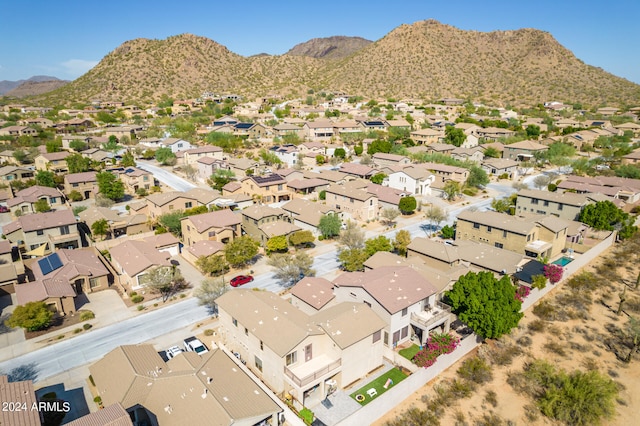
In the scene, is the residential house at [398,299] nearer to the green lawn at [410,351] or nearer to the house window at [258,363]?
the green lawn at [410,351]

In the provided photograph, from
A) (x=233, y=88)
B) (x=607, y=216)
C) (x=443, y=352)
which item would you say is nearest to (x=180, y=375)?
(x=443, y=352)

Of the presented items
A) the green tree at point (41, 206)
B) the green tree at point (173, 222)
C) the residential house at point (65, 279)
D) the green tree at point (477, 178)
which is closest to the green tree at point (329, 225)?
the green tree at point (173, 222)

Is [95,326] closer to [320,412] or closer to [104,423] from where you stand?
[104,423]

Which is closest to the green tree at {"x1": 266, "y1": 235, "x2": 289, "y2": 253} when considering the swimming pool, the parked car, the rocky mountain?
the parked car

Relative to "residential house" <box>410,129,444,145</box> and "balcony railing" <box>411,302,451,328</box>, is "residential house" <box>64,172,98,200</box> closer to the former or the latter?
"balcony railing" <box>411,302,451,328</box>

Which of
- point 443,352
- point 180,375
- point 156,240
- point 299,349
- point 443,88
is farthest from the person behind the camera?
point 443,88

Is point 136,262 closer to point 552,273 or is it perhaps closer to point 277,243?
point 277,243

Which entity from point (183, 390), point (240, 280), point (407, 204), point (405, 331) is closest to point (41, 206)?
point (240, 280)

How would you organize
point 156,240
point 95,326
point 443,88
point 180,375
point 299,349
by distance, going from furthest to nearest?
point 443,88 → point 156,240 → point 95,326 → point 299,349 → point 180,375
